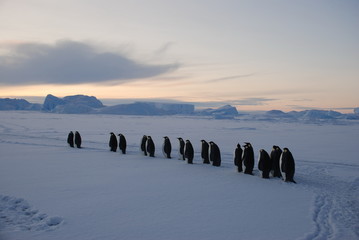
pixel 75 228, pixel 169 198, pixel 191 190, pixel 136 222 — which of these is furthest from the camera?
pixel 191 190

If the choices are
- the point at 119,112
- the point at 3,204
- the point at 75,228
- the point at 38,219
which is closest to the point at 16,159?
the point at 3,204

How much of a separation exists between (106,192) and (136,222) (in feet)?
6.07

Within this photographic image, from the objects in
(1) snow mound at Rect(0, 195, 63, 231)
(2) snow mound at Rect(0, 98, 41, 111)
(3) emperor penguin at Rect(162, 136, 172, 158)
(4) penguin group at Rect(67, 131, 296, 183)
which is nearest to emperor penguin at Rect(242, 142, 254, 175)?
(4) penguin group at Rect(67, 131, 296, 183)

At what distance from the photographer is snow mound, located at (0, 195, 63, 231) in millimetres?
4477

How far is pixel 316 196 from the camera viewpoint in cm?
685

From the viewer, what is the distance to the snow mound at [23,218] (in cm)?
448

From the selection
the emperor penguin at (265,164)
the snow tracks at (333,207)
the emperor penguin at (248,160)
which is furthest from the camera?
the emperor penguin at (248,160)

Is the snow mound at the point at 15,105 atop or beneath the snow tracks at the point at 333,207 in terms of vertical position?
atop

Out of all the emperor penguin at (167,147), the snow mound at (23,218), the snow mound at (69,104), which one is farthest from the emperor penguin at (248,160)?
the snow mound at (69,104)

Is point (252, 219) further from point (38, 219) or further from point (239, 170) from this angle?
point (239, 170)

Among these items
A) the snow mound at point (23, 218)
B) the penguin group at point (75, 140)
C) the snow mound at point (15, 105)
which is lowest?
the snow mound at point (23, 218)

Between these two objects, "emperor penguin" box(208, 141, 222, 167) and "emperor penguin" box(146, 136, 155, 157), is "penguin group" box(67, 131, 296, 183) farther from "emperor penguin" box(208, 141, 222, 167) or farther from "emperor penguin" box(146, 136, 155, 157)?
"emperor penguin" box(146, 136, 155, 157)

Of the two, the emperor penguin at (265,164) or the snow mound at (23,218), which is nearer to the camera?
the snow mound at (23,218)

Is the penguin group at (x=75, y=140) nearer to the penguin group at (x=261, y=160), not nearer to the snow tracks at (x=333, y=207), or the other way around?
the penguin group at (x=261, y=160)
